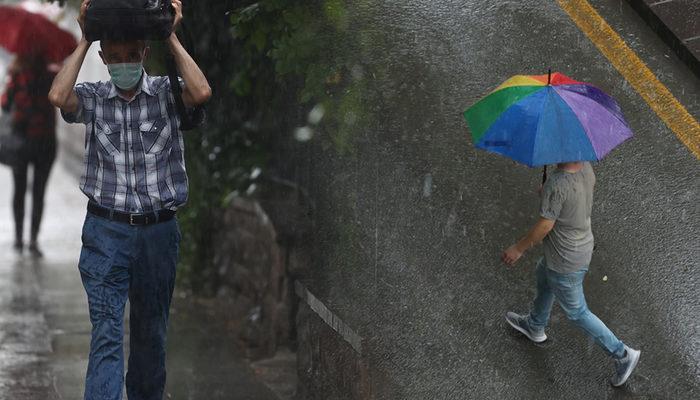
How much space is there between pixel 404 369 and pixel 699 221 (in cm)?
176

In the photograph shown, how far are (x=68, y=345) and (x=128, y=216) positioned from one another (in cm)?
295

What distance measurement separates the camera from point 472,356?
6.16 m

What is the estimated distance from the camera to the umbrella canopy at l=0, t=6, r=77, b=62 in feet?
34.9

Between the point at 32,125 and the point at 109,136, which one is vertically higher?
the point at 109,136

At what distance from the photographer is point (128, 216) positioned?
512cm

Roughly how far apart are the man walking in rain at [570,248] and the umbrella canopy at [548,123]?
0.22m

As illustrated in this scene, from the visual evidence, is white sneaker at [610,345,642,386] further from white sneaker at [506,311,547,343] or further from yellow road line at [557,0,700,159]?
yellow road line at [557,0,700,159]

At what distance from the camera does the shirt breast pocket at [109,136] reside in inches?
202

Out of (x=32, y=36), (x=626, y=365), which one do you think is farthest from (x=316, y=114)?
(x=32, y=36)

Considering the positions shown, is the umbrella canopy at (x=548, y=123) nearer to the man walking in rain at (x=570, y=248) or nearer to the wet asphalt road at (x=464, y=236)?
the man walking in rain at (x=570, y=248)

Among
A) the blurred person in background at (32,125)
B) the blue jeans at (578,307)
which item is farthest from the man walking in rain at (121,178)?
the blurred person in background at (32,125)

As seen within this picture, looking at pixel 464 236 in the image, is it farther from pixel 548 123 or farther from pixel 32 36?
pixel 32 36

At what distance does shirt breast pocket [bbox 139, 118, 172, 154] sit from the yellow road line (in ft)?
9.11

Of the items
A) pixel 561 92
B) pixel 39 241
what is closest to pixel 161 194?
pixel 561 92
